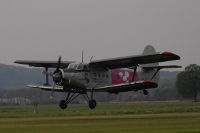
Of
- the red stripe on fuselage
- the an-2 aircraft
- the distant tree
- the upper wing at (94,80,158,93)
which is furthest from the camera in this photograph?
the distant tree

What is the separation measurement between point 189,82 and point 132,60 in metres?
67.6

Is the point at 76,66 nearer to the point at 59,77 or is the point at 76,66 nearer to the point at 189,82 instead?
the point at 59,77

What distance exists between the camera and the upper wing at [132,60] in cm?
4219

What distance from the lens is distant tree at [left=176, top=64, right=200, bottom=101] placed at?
110750 mm

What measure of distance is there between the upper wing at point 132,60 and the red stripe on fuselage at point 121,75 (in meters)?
0.58

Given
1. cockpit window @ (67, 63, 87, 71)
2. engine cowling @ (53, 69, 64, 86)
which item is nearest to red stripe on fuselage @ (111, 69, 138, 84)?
cockpit window @ (67, 63, 87, 71)

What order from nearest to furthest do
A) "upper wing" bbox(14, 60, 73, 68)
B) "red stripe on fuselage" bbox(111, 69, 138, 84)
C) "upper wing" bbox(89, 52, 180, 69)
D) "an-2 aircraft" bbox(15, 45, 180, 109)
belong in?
"upper wing" bbox(89, 52, 180, 69)
"an-2 aircraft" bbox(15, 45, 180, 109)
"red stripe on fuselage" bbox(111, 69, 138, 84)
"upper wing" bbox(14, 60, 73, 68)

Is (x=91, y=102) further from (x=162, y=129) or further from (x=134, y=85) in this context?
(x=162, y=129)

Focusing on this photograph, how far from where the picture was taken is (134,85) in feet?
146

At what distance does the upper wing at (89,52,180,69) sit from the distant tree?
2508 inches

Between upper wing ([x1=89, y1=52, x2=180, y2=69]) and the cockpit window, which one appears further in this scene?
the cockpit window

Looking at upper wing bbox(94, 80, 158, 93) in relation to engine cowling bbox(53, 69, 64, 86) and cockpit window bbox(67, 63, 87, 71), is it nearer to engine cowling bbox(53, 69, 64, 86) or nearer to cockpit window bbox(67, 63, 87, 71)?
cockpit window bbox(67, 63, 87, 71)

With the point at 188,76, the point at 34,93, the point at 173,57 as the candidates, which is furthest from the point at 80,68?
the point at 34,93

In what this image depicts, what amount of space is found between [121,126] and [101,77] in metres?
18.4
